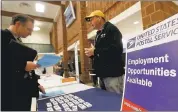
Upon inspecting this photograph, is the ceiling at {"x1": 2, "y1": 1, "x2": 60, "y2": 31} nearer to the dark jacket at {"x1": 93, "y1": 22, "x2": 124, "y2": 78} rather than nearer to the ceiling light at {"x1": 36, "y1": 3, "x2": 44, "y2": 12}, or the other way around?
the ceiling light at {"x1": 36, "y1": 3, "x2": 44, "y2": 12}

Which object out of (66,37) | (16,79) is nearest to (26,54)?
(16,79)

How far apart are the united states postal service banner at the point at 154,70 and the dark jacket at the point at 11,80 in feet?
2.46

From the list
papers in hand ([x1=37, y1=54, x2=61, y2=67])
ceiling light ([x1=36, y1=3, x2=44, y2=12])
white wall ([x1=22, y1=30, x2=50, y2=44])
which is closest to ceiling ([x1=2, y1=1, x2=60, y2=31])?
ceiling light ([x1=36, y1=3, x2=44, y2=12])

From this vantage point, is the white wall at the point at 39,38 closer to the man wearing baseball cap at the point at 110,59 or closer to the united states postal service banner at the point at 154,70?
the man wearing baseball cap at the point at 110,59

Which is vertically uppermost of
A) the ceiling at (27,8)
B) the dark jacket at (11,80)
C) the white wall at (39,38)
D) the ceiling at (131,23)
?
the ceiling at (27,8)

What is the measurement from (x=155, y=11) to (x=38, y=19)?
640 cm

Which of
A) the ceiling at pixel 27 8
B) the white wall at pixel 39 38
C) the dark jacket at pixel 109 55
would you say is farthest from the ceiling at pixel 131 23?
the white wall at pixel 39 38

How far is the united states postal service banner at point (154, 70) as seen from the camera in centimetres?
45

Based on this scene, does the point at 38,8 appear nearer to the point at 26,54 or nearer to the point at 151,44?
the point at 26,54

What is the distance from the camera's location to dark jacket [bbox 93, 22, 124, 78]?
1.37m

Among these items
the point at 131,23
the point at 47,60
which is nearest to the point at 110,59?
A: the point at 47,60

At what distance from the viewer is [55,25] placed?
7.91 meters

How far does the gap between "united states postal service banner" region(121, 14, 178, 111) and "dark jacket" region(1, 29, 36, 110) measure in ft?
2.46

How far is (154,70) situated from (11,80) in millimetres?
913
